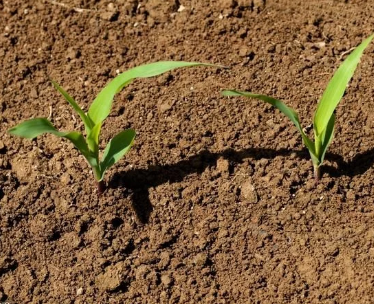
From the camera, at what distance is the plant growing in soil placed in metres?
2.21

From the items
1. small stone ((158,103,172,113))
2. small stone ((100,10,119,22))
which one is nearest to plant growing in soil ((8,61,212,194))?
small stone ((158,103,172,113))

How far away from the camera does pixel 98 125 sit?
2.29 m

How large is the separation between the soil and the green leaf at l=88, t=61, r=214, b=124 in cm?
36

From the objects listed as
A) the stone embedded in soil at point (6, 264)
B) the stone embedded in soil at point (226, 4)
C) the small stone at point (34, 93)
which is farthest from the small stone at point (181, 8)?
the stone embedded in soil at point (6, 264)

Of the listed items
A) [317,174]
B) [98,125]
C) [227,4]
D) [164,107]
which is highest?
[98,125]

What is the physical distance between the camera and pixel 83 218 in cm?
254

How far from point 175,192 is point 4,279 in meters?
0.68

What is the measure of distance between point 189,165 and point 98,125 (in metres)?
0.48

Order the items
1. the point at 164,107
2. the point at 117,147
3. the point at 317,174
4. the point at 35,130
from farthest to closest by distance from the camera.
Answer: the point at 164,107 → the point at 317,174 → the point at 117,147 → the point at 35,130

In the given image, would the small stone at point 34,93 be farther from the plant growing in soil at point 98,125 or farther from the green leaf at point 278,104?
the green leaf at point 278,104

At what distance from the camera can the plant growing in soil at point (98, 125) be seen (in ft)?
7.26

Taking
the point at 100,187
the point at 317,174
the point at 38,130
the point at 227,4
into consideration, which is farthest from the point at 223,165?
the point at 227,4

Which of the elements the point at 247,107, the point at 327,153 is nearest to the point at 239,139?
the point at 247,107

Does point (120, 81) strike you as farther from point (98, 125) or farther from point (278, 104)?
point (278, 104)
